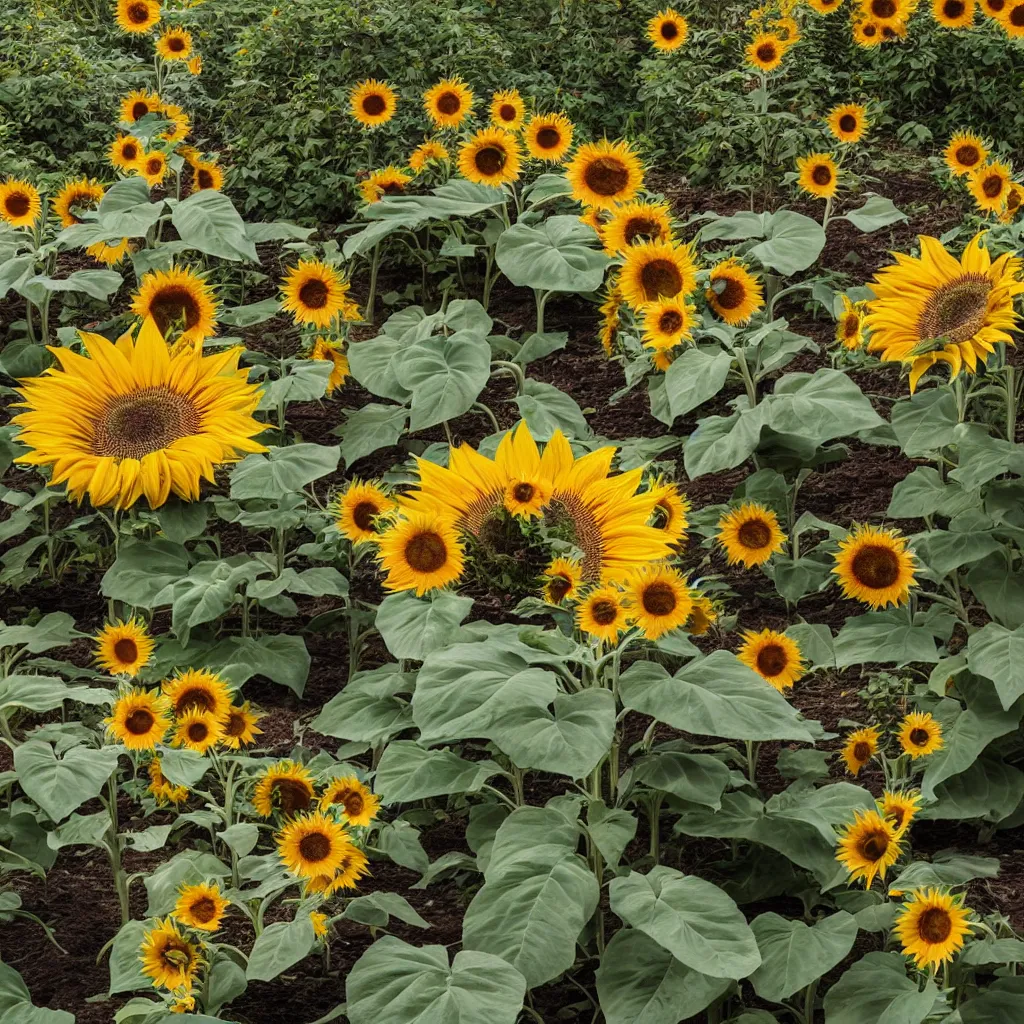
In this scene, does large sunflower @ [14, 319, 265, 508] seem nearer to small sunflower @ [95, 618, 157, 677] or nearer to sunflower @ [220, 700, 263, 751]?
small sunflower @ [95, 618, 157, 677]

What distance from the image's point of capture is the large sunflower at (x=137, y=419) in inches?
Answer: 134

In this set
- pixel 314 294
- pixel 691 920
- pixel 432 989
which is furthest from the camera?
pixel 314 294

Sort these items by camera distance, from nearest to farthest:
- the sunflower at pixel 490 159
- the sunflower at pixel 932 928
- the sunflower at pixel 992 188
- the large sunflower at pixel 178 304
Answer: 1. the sunflower at pixel 932 928
2. the large sunflower at pixel 178 304
3. the sunflower at pixel 992 188
4. the sunflower at pixel 490 159

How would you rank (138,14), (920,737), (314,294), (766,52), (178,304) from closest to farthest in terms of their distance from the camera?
1. (920,737)
2. (178,304)
3. (314,294)
4. (766,52)
5. (138,14)

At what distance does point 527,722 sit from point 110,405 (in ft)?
4.67

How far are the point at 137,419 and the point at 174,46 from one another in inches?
99.3

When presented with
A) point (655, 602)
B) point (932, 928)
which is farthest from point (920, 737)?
point (655, 602)

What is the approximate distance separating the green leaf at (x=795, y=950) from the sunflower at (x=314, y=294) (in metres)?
2.24

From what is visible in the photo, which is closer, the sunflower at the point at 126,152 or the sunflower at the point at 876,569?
the sunflower at the point at 876,569

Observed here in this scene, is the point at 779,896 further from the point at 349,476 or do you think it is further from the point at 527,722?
the point at 349,476

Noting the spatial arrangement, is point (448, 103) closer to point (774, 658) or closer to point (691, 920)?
point (774, 658)

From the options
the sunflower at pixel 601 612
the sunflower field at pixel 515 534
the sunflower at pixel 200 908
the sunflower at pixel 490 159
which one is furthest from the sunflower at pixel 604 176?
the sunflower at pixel 200 908

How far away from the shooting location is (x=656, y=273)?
400cm

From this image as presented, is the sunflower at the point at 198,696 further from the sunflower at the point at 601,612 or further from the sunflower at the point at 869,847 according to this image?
the sunflower at the point at 869,847
